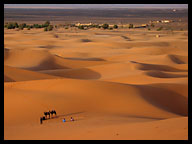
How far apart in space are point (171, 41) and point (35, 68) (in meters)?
22.9

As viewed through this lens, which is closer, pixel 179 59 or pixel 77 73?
pixel 77 73

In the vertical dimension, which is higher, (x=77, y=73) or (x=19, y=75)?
(x=19, y=75)

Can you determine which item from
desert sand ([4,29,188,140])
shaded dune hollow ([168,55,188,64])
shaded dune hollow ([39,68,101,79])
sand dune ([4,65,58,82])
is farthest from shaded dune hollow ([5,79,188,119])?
shaded dune hollow ([168,55,188,64])

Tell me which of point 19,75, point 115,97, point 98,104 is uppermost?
point 19,75

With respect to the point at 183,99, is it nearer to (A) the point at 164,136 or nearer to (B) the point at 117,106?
(B) the point at 117,106

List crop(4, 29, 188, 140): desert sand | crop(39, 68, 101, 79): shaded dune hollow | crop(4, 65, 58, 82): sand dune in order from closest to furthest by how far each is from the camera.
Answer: crop(4, 29, 188, 140): desert sand < crop(4, 65, 58, 82): sand dune < crop(39, 68, 101, 79): shaded dune hollow

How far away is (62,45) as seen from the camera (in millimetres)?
42719

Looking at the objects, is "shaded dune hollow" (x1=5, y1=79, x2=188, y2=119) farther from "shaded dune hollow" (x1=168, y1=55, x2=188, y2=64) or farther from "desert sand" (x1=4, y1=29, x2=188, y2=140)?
"shaded dune hollow" (x1=168, y1=55, x2=188, y2=64)

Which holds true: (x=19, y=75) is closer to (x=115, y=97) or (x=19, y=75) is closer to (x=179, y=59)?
(x=115, y=97)

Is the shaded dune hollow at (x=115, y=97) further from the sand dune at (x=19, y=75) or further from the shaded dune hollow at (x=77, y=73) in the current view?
the shaded dune hollow at (x=77, y=73)

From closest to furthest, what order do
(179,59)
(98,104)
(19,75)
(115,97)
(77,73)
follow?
1. (98,104)
2. (115,97)
3. (19,75)
4. (77,73)
5. (179,59)

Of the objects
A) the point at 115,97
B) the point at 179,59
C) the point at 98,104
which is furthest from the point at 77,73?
the point at 179,59

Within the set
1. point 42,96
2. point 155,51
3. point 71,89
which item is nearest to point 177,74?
point 71,89

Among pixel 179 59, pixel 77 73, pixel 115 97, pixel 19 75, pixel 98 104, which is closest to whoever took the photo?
pixel 98 104
